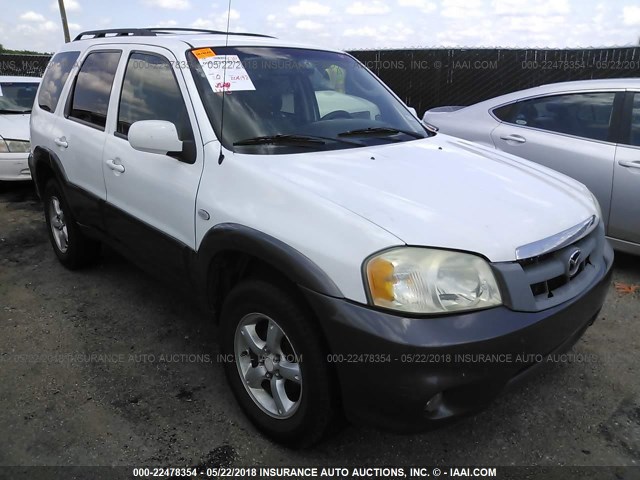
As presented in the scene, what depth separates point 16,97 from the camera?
26.7 feet

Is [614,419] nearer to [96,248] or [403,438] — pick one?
[403,438]

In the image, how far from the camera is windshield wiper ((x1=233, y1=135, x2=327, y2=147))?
99.7 inches

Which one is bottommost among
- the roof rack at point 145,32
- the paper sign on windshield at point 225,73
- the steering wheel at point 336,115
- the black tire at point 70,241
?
the black tire at point 70,241

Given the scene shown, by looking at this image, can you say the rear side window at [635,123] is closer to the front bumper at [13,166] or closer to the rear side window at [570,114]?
the rear side window at [570,114]

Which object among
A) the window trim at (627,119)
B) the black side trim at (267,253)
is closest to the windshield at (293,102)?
the black side trim at (267,253)

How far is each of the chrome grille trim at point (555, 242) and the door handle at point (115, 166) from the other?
2305 mm

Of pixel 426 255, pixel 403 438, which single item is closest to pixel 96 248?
pixel 403 438

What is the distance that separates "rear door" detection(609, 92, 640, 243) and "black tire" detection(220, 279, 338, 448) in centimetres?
309

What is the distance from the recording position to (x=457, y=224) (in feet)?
6.53

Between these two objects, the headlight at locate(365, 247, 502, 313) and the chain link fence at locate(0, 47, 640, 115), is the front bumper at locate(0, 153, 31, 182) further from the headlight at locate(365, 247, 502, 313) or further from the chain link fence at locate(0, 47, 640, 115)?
the chain link fence at locate(0, 47, 640, 115)

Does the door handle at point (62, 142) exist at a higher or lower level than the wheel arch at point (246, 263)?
higher

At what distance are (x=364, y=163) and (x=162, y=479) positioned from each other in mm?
1656

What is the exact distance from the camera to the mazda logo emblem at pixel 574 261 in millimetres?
2170

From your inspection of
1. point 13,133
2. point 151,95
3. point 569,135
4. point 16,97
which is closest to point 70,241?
point 151,95
